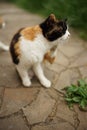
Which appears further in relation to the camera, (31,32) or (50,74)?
(50,74)

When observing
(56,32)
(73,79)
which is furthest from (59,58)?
(56,32)

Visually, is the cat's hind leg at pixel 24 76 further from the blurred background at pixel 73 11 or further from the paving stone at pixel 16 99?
the blurred background at pixel 73 11

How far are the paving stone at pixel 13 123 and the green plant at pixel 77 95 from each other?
1.88 ft

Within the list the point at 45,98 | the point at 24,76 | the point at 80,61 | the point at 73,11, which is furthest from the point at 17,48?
the point at 73,11

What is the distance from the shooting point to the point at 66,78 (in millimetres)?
2926

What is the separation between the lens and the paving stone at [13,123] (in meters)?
2.24

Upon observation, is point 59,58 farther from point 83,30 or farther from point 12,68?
point 83,30

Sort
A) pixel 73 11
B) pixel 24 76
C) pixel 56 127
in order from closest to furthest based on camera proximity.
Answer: pixel 56 127, pixel 24 76, pixel 73 11

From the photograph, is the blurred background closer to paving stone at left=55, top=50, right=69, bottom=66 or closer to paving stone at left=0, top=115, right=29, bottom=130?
paving stone at left=55, top=50, right=69, bottom=66

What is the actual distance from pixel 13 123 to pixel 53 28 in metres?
1.04

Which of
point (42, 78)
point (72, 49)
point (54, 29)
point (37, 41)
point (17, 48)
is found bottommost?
point (72, 49)

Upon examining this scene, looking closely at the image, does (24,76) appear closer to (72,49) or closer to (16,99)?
(16,99)

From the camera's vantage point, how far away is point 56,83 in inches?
112

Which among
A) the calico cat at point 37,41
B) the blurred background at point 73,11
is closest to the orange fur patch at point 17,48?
the calico cat at point 37,41
